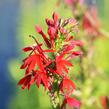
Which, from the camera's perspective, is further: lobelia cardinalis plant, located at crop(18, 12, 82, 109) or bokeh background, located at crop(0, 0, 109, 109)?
bokeh background, located at crop(0, 0, 109, 109)

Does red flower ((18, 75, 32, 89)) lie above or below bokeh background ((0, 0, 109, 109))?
below

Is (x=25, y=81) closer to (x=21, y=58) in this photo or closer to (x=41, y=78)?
(x=41, y=78)

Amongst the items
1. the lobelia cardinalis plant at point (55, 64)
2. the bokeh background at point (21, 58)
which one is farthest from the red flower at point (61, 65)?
the bokeh background at point (21, 58)

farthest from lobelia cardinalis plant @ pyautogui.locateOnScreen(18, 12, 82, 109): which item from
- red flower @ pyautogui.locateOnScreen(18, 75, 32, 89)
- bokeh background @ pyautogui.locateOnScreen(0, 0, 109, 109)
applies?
bokeh background @ pyautogui.locateOnScreen(0, 0, 109, 109)

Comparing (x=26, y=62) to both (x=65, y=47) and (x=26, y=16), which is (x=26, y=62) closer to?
(x=65, y=47)

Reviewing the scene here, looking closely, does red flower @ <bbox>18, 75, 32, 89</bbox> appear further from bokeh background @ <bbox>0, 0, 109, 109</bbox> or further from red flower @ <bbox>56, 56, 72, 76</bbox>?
bokeh background @ <bbox>0, 0, 109, 109</bbox>

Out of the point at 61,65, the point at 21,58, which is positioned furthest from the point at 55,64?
the point at 21,58

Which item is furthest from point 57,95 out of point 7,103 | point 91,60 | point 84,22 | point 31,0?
point 31,0

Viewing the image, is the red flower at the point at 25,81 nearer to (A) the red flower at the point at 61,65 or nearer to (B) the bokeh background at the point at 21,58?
(A) the red flower at the point at 61,65
